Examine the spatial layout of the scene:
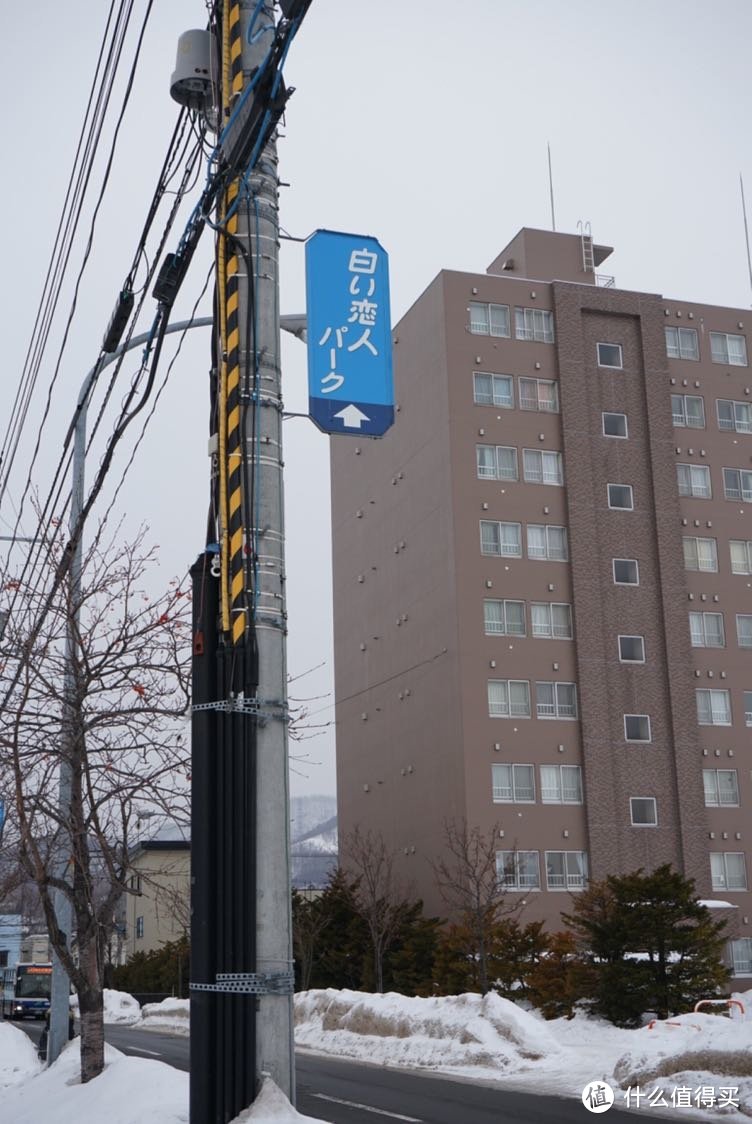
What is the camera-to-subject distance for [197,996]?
839cm

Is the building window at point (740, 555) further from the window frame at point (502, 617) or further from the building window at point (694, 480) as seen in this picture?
the window frame at point (502, 617)

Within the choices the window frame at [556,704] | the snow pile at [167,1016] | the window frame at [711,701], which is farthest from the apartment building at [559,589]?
the snow pile at [167,1016]

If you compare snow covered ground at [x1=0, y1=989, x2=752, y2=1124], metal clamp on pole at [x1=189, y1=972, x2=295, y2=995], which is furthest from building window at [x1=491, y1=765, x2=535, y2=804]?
metal clamp on pole at [x1=189, y1=972, x2=295, y2=995]

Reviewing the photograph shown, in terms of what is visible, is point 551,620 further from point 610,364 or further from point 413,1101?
point 413,1101

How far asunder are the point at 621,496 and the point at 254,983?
151 ft

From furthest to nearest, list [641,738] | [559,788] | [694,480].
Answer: [694,480] → [641,738] → [559,788]

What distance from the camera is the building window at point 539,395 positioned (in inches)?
2060

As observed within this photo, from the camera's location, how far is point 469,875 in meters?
41.5

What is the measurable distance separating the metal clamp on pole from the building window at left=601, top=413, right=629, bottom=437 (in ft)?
153

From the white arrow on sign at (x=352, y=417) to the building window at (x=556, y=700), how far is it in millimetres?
40343

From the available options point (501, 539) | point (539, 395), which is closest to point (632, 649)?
point (501, 539)

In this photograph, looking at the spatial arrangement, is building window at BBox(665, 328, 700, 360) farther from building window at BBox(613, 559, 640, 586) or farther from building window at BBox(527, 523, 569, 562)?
building window at BBox(527, 523, 569, 562)

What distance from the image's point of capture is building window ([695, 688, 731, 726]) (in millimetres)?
51062

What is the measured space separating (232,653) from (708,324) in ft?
168
